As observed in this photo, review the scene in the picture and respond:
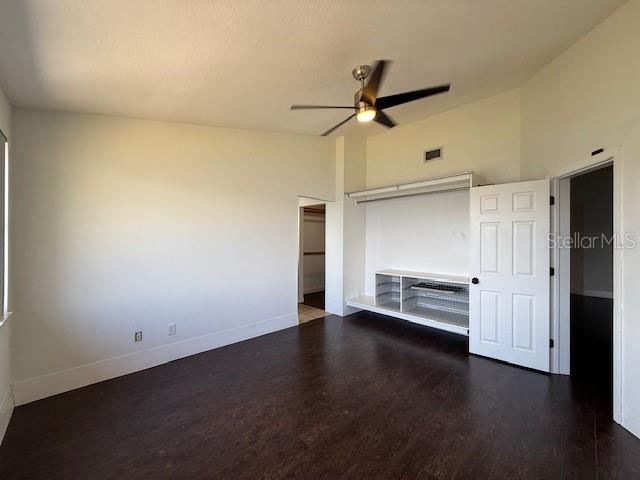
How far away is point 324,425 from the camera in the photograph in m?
2.18

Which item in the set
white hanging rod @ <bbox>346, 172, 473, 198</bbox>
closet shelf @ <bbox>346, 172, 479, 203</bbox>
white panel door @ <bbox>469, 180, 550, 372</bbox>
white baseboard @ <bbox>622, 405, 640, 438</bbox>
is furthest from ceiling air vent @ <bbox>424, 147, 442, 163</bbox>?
white baseboard @ <bbox>622, 405, 640, 438</bbox>

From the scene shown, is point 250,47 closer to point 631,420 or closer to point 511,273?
point 511,273

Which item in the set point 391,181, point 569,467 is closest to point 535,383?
point 569,467

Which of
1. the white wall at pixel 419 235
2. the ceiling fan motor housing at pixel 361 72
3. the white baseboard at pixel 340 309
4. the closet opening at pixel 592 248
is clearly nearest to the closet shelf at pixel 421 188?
the white wall at pixel 419 235

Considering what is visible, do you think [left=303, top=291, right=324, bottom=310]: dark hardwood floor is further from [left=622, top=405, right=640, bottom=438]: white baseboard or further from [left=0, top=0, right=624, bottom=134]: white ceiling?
[left=622, top=405, right=640, bottom=438]: white baseboard

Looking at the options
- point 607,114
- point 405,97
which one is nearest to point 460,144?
point 607,114

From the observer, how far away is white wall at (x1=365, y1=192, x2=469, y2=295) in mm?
4297

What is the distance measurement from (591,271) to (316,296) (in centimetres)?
653

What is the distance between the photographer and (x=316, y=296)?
675 cm

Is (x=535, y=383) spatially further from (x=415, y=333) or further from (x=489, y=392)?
(x=415, y=333)

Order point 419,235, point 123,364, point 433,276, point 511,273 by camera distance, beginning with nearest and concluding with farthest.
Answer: point 123,364, point 511,273, point 433,276, point 419,235

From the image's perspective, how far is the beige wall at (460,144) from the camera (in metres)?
3.79

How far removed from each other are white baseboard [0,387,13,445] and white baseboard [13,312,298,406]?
5.1 inches

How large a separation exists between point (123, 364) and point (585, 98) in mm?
5279
